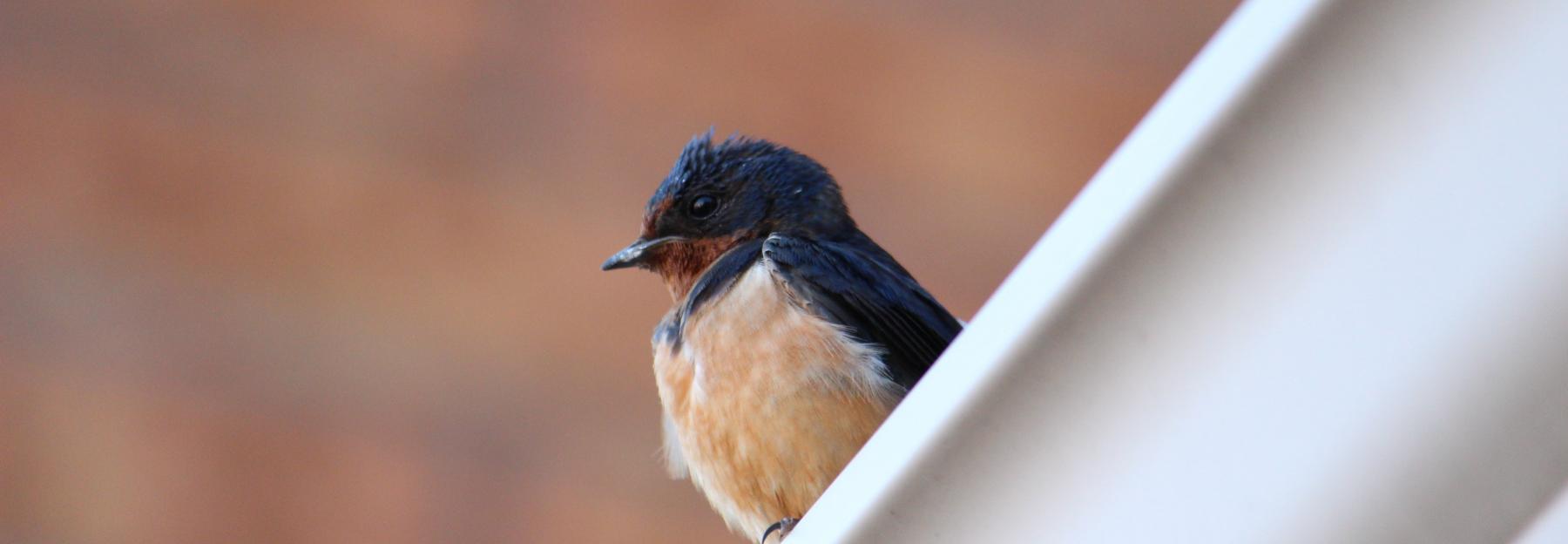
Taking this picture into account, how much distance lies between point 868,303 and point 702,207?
0.61ft

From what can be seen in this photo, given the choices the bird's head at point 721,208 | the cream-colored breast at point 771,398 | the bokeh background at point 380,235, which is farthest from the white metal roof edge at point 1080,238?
the bokeh background at point 380,235

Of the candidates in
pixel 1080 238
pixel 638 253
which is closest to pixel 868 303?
pixel 638 253

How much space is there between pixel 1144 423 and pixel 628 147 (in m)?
1.86

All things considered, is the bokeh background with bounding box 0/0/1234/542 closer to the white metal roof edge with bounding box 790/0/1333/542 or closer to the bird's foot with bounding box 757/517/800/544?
the bird's foot with bounding box 757/517/800/544

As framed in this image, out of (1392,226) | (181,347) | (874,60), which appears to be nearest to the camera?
(1392,226)

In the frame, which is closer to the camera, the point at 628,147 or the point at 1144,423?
the point at 1144,423

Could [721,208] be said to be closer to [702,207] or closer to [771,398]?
[702,207]

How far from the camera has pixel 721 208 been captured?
1.16 m

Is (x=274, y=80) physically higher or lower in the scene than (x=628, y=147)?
lower

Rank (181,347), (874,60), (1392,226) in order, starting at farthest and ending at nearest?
1. (874,60)
2. (181,347)
3. (1392,226)

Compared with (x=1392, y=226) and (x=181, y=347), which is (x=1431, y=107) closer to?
(x=1392, y=226)

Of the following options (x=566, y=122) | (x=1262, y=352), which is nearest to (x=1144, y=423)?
(x=1262, y=352)

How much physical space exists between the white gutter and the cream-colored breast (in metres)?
0.65

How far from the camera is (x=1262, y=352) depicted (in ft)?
0.89
